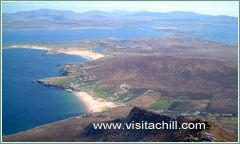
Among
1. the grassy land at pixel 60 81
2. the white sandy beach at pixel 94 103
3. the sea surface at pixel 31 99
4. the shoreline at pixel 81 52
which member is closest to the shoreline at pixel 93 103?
the white sandy beach at pixel 94 103

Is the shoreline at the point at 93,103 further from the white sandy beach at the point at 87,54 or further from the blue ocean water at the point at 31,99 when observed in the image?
the white sandy beach at the point at 87,54

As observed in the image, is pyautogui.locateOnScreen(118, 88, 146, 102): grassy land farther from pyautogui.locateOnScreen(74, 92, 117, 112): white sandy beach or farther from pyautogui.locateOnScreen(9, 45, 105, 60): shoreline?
pyautogui.locateOnScreen(9, 45, 105, 60): shoreline

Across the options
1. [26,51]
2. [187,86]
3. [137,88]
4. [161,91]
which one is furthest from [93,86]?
[26,51]

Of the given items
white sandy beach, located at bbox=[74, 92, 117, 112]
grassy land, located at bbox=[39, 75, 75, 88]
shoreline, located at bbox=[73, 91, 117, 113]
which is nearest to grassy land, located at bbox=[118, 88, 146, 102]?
shoreline, located at bbox=[73, 91, 117, 113]

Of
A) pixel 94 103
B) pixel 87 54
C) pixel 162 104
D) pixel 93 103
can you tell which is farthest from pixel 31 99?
pixel 87 54

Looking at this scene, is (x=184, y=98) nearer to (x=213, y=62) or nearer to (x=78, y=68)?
(x=213, y=62)

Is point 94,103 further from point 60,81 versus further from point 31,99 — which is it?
point 60,81
